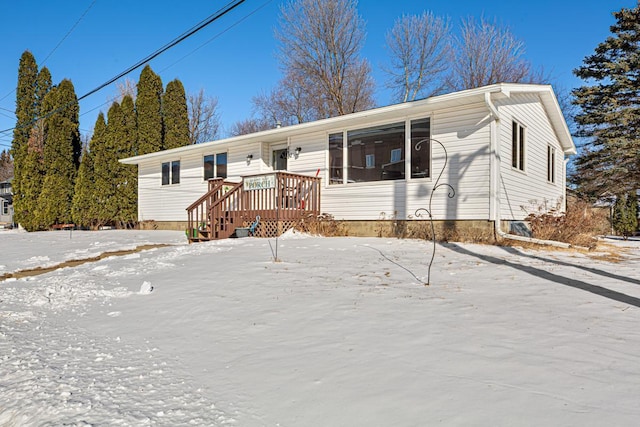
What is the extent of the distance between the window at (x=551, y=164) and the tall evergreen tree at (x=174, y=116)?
16.0 meters

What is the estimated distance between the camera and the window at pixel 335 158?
33.8 ft

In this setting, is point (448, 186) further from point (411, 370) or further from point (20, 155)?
point (20, 155)

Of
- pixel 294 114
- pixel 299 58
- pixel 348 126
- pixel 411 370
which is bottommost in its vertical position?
pixel 411 370

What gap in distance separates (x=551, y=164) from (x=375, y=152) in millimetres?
6295

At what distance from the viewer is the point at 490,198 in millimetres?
7957

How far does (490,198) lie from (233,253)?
517 cm

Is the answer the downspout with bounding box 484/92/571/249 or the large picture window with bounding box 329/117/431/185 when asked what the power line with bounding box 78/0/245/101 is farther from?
the downspout with bounding box 484/92/571/249

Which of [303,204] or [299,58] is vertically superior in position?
[299,58]

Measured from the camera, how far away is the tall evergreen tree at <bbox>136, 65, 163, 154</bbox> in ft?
59.7

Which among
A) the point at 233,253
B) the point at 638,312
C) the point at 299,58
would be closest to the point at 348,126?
the point at 233,253

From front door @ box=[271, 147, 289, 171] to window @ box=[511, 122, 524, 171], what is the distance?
20.5 feet

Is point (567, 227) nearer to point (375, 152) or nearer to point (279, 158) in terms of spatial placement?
point (375, 152)

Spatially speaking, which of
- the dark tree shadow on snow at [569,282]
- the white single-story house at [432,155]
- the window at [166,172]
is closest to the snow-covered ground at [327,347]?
the dark tree shadow on snow at [569,282]

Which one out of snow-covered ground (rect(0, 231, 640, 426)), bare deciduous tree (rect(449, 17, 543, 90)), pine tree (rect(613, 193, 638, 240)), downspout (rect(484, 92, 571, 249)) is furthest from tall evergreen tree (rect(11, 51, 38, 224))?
pine tree (rect(613, 193, 638, 240))
